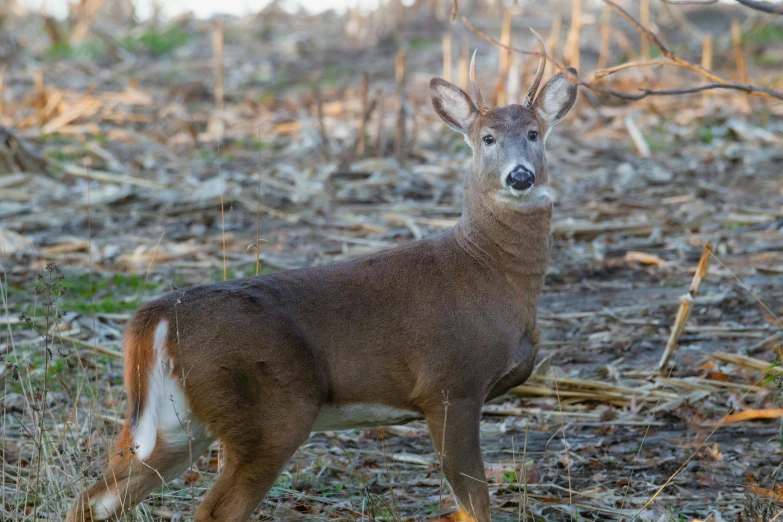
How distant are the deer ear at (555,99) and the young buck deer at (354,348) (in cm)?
1

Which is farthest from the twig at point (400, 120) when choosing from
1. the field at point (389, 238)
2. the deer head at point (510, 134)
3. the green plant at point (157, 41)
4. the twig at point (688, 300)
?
the green plant at point (157, 41)

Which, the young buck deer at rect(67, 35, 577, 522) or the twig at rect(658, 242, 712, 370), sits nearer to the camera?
the young buck deer at rect(67, 35, 577, 522)

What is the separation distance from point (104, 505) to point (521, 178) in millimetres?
2205

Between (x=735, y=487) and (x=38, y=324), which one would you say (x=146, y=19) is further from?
(x=735, y=487)

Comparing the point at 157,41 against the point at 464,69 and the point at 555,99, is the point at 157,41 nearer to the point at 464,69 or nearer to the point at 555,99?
the point at 464,69

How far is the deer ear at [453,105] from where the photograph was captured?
489cm

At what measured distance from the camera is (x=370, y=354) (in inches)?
163

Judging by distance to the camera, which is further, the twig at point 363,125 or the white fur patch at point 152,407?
the twig at point 363,125

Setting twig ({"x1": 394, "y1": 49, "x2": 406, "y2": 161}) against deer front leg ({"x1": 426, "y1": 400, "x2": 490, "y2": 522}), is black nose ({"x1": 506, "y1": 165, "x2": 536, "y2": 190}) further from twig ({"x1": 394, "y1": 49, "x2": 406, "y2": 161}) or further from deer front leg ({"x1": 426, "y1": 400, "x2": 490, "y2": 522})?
twig ({"x1": 394, "y1": 49, "x2": 406, "y2": 161})

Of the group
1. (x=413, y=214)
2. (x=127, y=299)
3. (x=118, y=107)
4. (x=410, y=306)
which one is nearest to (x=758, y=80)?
(x=413, y=214)

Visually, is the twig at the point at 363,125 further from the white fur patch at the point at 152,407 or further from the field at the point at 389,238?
the white fur patch at the point at 152,407

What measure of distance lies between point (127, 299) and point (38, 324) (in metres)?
0.74

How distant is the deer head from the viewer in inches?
178

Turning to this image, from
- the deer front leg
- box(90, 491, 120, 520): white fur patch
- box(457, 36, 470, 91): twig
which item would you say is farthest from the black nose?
box(457, 36, 470, 91): twig
